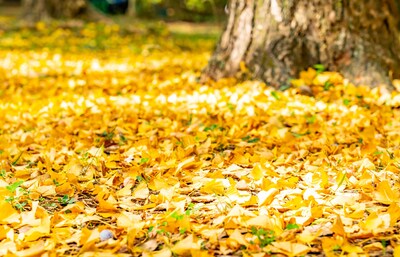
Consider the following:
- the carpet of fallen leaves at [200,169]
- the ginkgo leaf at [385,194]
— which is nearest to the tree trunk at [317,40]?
the carpet of fallen leaves at [200,169]

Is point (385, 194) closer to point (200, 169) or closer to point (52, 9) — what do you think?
point (200, 169)

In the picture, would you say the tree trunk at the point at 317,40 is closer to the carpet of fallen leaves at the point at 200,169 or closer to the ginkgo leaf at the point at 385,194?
the carpet of fallen leaves at the point at 200,169

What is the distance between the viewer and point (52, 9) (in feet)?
33.4

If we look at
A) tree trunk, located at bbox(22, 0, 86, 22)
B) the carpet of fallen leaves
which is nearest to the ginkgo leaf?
the carpet of fallen leaves

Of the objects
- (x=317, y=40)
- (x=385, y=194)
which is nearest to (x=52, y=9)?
(x=317, y=40)

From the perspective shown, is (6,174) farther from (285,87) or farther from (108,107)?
(285,87)

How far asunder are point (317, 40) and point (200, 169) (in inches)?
80.0

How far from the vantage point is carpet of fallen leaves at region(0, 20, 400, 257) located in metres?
1.79

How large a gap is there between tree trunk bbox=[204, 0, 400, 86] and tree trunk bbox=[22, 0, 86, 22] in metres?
6.78

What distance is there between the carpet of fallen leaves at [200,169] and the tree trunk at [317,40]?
14 cm

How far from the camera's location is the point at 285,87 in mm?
4070

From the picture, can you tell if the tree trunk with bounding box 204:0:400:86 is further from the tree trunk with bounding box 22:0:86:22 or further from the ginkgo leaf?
the tree trunk with bounding box 22:0:86:22

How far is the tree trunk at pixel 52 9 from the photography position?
1012 centimetres

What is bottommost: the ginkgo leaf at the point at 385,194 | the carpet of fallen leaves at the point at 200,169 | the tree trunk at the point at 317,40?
the carpet of fallen leaves at the point at 200,169
